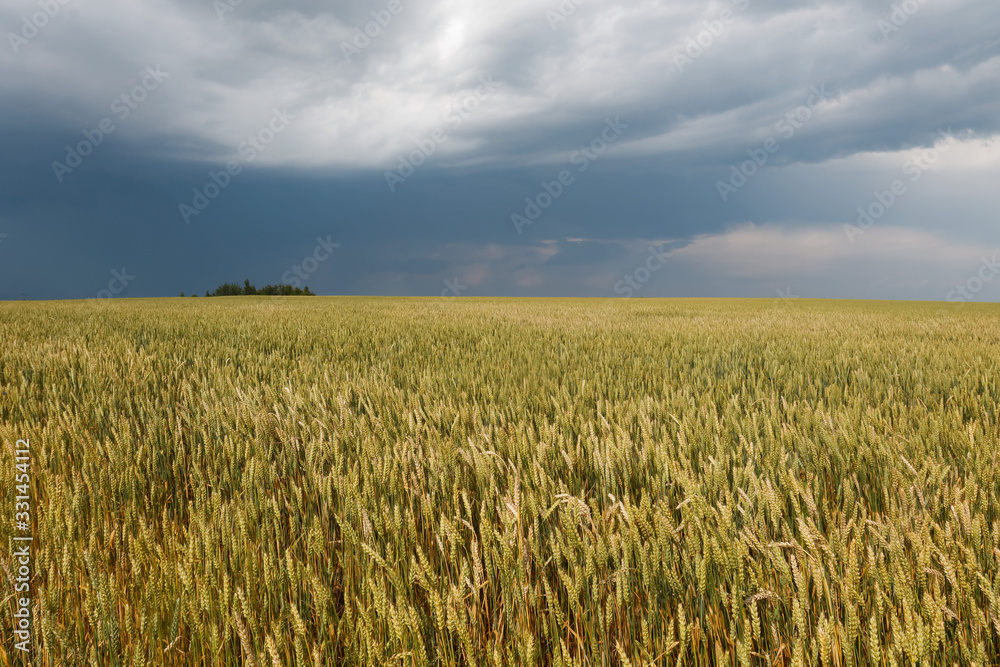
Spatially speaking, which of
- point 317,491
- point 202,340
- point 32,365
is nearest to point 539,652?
point 317,491

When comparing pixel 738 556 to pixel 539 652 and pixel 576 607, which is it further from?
pixel 539 652

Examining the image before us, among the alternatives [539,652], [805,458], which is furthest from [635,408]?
[539,652]

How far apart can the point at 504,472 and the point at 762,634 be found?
898mm

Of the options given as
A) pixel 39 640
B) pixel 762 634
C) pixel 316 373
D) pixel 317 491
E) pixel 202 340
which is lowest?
pixel 762 634

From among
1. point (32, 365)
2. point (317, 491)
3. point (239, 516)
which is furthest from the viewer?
point (32, 365)

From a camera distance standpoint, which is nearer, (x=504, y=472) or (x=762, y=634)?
(x=762, y=634)

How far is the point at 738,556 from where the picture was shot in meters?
1.16

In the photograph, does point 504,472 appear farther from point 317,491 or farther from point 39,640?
point 39,640

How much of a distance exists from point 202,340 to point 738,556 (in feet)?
22.8

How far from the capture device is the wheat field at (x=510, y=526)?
1083mm

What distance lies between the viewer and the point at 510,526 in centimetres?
132

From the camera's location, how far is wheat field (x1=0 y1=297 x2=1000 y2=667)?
1083 mm

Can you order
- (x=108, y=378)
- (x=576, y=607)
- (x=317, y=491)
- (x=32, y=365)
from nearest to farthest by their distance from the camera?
(x=576, y=607)
(x=317, y=491)
(x=108, y=378)
(x=32, y=365)

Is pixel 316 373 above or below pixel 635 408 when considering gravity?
above
